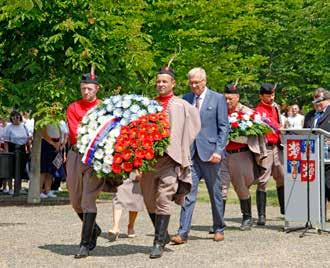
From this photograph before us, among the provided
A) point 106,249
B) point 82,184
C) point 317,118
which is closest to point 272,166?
point 317,118

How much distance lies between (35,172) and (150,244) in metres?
7.47

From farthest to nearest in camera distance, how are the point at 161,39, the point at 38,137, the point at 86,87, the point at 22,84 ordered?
1. the point at 161,39
2. the point at 38,137
3. the point at 22,84
4. the point at 86,87

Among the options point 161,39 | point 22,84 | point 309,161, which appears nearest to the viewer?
point 309,161

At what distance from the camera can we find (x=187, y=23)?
80.1ft

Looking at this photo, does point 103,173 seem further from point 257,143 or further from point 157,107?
point 257,143

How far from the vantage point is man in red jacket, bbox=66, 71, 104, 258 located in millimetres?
10188

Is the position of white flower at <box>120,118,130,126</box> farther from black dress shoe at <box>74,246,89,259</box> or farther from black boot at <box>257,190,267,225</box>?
black boot at <box>257,190,267,225</box>

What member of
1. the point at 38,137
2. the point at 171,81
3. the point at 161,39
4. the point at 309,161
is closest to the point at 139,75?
the point at 38,137

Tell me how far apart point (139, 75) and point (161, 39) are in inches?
193

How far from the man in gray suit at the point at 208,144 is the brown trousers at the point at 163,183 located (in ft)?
3.77

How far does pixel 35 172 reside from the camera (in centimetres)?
1838

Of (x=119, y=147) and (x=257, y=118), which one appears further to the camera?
(x=257, y=118)

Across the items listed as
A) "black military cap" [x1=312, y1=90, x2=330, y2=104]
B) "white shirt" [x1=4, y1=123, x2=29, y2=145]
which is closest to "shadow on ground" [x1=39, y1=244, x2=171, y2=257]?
"black military cap" [x1=312, y1=90, x2=330, y2=104]

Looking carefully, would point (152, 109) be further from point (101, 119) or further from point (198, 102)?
point (198, 102)
